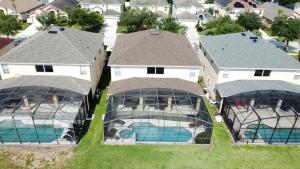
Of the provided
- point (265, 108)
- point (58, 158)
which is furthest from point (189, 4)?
point (58, 158)

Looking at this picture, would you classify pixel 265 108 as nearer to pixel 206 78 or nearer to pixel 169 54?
pixel 206 78

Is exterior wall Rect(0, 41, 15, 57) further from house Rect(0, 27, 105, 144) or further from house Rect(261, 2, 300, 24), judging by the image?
house Rect(261, 2, 300, 24)

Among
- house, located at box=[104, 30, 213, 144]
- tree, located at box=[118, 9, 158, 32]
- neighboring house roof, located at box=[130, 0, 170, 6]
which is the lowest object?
house, located at box=[104, 30, 213, 144]

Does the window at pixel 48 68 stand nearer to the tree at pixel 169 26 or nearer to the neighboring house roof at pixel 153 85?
the neighboring house roof at pixel 153 85

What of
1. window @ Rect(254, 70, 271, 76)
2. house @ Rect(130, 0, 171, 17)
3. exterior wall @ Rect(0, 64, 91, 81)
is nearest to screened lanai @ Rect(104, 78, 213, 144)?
exterior wall @ Rect(0, 64, 91, 81)

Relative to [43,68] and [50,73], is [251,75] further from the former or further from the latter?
[43,68]
